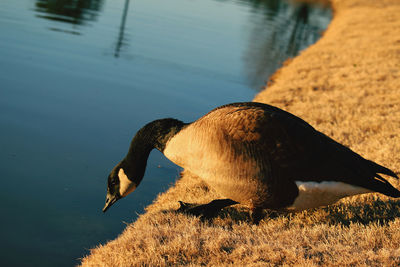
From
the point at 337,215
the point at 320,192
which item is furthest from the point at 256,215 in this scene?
the point at 337,215

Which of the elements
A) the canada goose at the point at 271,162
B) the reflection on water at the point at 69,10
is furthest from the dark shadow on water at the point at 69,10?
the canada goose at the point at 271,162

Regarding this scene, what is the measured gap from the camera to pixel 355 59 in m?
14.9

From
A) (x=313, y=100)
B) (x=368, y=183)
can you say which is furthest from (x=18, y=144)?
(x=313, y=100)

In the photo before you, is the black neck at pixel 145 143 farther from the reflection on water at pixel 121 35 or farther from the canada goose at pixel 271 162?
the reflection on water at pixel 121 35

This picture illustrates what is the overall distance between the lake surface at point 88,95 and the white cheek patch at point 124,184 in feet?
2.58

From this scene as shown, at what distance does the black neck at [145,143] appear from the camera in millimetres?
4863

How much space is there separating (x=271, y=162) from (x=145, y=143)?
1552 mm

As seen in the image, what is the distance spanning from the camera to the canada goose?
4156 millimetres

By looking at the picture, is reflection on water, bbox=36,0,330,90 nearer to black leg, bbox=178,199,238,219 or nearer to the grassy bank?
the grassy bank

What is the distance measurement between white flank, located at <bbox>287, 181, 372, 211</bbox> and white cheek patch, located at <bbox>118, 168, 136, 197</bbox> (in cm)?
187

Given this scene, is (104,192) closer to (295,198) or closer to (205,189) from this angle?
(205,189)

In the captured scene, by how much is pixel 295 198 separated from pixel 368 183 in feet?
2.45

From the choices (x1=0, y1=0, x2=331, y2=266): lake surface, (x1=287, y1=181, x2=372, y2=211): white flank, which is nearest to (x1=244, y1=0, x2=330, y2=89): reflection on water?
(x1=0, y1=0, x2=331, y2=266): lake surface

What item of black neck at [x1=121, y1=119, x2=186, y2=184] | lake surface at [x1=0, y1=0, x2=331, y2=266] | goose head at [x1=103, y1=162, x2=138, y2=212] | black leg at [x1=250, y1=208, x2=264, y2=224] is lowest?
lake surface at [x1=0, y1=0, x2=331, y2=266]
